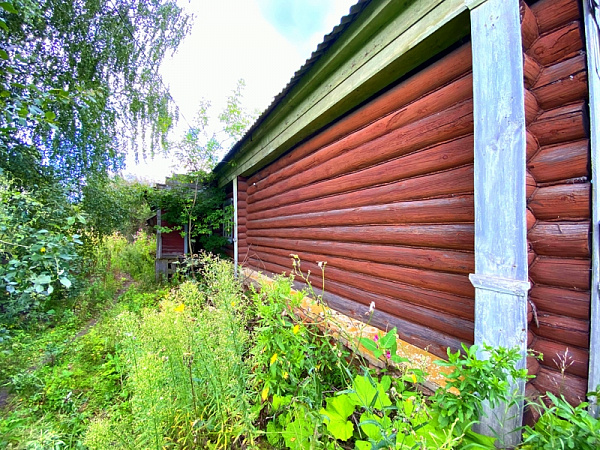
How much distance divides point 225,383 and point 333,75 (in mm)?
2654

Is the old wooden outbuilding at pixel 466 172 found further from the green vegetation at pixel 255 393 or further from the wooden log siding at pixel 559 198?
the green vegetation at pixel 255 393

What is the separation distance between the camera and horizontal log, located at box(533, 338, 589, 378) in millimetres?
930

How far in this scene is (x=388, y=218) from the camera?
1.86 m

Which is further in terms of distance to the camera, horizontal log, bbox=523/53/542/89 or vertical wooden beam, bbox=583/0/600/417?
horizontal log, bbox=523/53/542/89

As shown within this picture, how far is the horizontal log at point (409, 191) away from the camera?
1371 mm

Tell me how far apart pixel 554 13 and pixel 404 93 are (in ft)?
2.57

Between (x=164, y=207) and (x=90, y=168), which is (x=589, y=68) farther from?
(x=164, y=207)

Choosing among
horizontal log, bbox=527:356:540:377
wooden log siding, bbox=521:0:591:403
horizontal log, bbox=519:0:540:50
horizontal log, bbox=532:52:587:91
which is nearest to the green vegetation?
horizontal log, bbox=527:356:540:377

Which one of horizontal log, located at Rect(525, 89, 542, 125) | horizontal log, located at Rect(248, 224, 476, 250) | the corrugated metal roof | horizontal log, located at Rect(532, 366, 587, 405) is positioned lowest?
horizontal log, located at Rect(532, 366, 587, 405)

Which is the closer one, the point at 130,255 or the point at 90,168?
the point at 90,168

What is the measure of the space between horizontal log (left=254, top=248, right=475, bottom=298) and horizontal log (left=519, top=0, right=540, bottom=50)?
1.18 m

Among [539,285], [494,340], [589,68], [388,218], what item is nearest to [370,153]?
[388,218]

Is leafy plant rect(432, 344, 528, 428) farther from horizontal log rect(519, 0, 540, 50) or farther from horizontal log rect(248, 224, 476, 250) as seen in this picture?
horizontal log rect(519, 0, 540, 50)

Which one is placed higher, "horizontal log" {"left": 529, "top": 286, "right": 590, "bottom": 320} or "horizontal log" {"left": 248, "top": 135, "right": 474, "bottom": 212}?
"horizontal log" {"left": 248, "top": 135, "right": 474, "bottom": 212}
